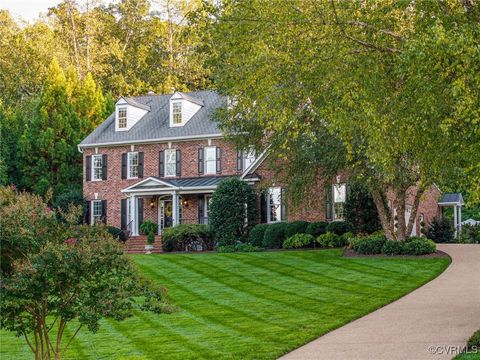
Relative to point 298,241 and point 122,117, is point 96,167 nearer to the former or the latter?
point 122,117

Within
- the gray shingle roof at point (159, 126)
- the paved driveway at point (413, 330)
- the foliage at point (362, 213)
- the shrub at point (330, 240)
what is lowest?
the paved driveway at point (413, 330)

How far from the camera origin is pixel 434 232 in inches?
1475

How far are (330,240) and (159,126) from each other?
13.7 m

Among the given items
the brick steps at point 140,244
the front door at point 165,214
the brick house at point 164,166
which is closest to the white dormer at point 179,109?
the brick house at point 164,166

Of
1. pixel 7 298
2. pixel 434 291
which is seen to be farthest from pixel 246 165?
pixel 7 298

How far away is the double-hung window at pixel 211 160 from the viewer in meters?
36.3

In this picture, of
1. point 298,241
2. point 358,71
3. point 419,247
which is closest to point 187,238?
point 298,241

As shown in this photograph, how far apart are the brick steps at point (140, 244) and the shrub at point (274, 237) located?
5.52 metres

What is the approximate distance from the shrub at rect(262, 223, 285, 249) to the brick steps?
5521 mm

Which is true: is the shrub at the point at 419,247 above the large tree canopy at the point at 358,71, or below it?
below

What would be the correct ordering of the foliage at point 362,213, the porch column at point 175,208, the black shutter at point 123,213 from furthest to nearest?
the black shutter at point 123,213 → the porch column at point 175,208 → the foliage at point 362,213

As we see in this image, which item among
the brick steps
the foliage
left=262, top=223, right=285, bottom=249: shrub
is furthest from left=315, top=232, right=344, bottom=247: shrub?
the brick steps

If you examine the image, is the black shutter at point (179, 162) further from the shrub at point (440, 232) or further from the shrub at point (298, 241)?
the shrub at point (440, 232)

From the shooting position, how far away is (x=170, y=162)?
3769 cm
